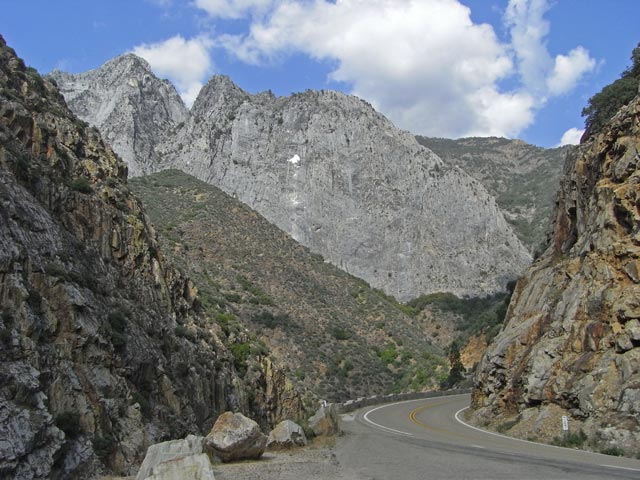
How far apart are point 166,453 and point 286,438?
6.05 meters

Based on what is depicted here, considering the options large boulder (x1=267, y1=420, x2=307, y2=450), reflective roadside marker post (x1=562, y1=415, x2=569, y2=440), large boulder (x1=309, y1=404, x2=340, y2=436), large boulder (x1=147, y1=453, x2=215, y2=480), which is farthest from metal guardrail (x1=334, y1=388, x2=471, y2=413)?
large boulder (x1=147, y1=453, x2=215, y2=480)

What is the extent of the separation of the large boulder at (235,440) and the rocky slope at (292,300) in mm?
31333

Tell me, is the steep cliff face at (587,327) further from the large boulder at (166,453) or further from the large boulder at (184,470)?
the large boulder at (184,470)

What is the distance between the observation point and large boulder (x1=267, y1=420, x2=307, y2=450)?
16.0 meters

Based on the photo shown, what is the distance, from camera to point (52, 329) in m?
18.0

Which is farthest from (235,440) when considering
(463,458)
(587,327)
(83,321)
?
(587,327)

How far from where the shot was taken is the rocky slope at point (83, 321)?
14.7 meters

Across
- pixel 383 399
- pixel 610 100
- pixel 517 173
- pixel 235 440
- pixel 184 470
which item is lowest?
pixel 383 399

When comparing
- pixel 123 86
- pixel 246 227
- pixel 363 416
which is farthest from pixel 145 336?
pixel 123 86

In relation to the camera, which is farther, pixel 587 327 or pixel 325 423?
pixel 587 327

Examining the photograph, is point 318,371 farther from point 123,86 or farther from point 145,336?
point 123,86

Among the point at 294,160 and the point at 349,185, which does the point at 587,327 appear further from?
the point at 294,160

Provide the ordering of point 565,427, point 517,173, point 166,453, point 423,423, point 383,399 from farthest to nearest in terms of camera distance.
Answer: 1. point 517,173
2. point 383,399
3. point 423,423
4. point 565,427
5. point 166,453

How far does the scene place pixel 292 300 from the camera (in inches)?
2771
